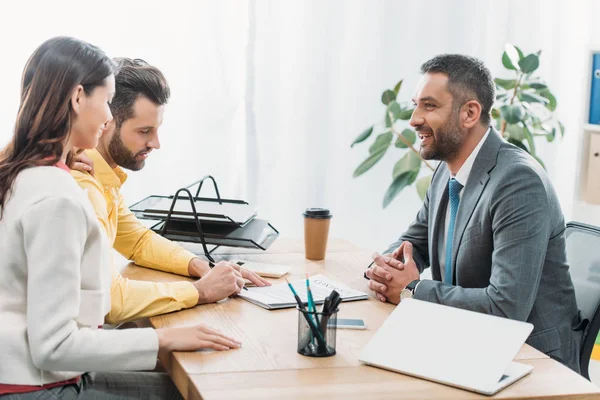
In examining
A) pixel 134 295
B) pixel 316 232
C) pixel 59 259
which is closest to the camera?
pixel 59 259

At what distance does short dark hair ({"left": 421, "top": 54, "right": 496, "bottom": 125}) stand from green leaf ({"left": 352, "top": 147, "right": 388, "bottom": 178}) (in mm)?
1393

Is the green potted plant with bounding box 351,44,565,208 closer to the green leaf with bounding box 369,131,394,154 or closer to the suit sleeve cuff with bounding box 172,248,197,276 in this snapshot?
the green leaf with bounding box 369,131,394,154

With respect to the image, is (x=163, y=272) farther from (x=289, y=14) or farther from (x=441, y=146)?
(x=289, y=14)

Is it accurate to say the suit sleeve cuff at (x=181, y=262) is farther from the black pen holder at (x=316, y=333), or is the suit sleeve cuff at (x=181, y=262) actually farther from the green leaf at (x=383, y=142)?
the green leaf at (x=383, y=142)

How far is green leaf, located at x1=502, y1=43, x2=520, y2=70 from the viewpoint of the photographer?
11.3 feet

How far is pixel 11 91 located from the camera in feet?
10.3

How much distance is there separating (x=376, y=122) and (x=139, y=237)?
183 centimetres

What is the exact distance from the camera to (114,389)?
1.52m

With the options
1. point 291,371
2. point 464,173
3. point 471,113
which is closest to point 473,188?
point 464,173

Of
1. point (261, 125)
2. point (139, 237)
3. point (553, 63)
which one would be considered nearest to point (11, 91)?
point (261, 125)

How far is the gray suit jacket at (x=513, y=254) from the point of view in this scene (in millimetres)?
1760

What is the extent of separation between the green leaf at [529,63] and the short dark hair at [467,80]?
1.42 m

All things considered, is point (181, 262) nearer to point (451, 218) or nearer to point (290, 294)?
point (290, 294)

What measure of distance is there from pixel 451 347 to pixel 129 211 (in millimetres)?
1196
